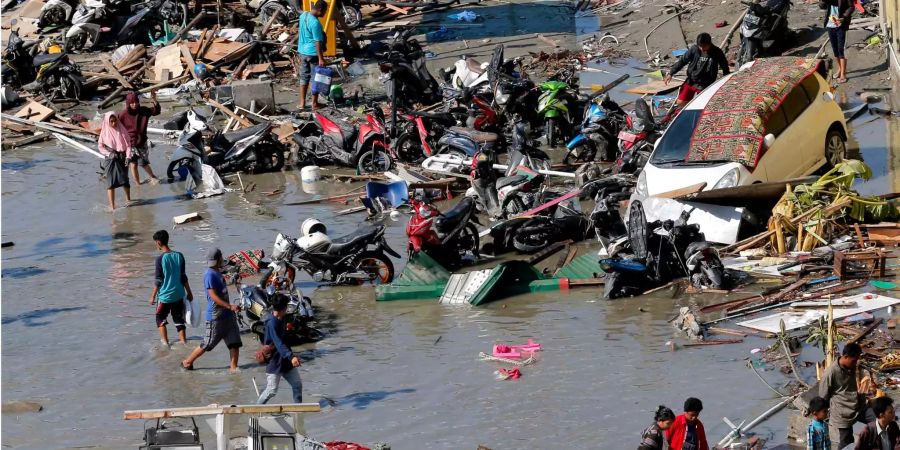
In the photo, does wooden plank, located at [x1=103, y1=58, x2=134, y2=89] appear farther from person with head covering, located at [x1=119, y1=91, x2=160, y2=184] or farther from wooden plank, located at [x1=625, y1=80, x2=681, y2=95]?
wooden plank, located at [x1=625, y1=80, x2=681, y2=95]

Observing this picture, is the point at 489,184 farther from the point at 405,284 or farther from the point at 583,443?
the point at 583,443

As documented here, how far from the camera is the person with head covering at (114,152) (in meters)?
20.2

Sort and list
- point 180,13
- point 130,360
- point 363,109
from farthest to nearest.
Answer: point 180,13 → point 363,109 → point 130,360

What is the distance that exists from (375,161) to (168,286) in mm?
7346

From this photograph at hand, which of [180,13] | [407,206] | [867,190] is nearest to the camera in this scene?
[867,190]

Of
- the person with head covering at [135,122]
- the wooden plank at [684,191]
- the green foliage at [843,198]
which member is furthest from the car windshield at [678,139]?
the person with head covering at [135,122]

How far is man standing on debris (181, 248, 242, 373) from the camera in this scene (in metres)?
13.5

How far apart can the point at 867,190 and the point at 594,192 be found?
11.6ft

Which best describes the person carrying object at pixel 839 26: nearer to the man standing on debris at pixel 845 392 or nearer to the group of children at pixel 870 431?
the man standing on debris at pixel 845 392

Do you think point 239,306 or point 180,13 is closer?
point 239,306

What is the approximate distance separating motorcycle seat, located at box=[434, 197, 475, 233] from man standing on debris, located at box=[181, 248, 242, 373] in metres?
3.61

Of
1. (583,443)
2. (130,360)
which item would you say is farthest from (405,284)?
(583,443)

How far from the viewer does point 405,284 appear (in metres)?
15.8

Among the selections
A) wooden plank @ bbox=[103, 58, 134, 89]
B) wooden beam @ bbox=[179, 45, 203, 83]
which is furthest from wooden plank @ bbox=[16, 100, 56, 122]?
wooden beam @ bbox=[179, 45, 203, 83]
